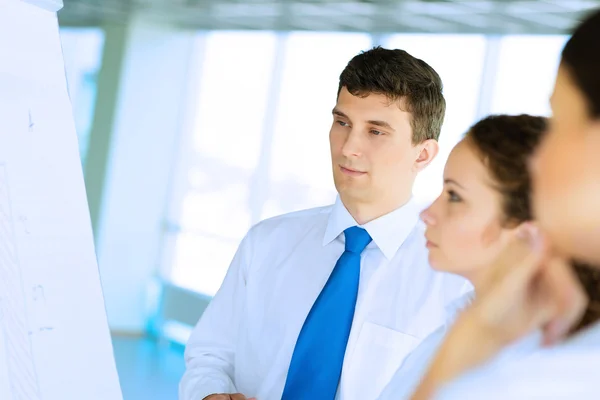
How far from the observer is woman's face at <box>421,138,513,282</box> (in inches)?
42.8

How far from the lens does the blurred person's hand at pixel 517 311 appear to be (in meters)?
0.65

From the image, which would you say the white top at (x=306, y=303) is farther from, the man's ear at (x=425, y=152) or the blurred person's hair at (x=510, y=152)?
the blurred person's hair at (x=510, y=152)

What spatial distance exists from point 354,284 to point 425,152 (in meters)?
0.38


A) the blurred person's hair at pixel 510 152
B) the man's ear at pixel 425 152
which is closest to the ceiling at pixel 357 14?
the man's ear at pixel 425 152

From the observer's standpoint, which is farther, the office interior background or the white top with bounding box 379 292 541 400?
the office interior background

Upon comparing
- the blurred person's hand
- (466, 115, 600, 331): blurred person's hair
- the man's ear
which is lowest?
the man's ear

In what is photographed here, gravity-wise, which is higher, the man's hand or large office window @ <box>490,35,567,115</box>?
large office window @ <box>490,35,567,115</box>

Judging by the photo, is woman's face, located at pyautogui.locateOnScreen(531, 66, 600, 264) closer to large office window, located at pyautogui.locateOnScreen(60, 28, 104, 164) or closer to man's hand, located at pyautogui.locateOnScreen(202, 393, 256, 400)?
man's hand, located at pyautogui.locateOnScreen(202, 393, 256, 400)

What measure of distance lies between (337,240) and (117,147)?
6.91 m

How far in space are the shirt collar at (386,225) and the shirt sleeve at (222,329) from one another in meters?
0.26

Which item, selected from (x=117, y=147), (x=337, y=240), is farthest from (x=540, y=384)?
(x=117, y=147)

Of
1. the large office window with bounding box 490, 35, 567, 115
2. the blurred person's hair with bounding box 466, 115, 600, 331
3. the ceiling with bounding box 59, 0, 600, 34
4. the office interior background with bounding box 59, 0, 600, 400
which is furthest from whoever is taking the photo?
the office interior background with bounding box 59, 0, 600, 400

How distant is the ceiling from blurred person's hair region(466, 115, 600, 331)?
431cm

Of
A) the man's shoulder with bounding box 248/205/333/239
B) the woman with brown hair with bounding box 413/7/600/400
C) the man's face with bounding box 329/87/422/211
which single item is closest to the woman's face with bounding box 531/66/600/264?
the woman with brown hair with bounding box 413/7/600/400
